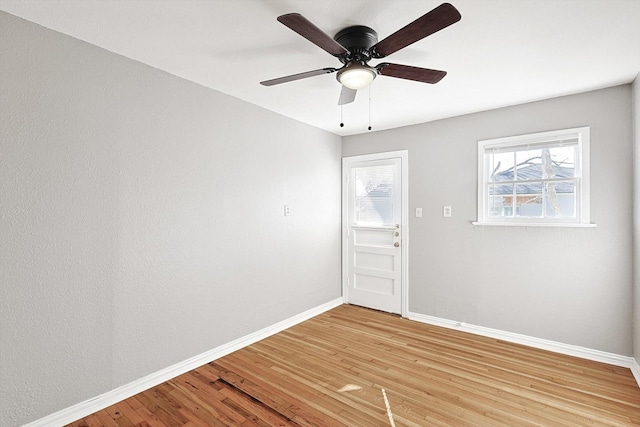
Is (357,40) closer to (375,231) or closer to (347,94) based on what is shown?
(347,94)

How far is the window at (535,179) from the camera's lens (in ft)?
9.66

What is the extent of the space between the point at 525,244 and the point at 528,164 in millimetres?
809

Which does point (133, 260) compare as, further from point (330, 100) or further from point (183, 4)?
point (330, 100)

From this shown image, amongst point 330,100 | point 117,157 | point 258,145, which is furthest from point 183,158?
point 330,100

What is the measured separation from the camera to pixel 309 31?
5.10 feet

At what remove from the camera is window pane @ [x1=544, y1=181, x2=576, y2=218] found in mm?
2988

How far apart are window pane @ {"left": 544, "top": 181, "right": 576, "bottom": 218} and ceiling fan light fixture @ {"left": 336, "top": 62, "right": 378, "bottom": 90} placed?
89.9 inches

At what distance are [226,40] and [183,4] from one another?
1.22 ft

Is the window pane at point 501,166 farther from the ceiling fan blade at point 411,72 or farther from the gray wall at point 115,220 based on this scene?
the gray wall at point 115,220

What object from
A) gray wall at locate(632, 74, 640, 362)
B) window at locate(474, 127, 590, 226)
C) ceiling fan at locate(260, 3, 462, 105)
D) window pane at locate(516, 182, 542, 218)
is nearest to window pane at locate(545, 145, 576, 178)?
window at locate(474, 127, 590, 226)

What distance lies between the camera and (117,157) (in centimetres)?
225

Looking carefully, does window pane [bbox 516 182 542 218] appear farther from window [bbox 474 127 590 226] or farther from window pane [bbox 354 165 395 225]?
window pane [bbox 354 165 395 225]

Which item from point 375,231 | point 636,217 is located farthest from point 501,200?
point 375,231

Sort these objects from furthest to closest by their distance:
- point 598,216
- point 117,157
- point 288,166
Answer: point 288,166, point 598,216, point 117,157
